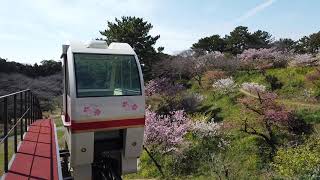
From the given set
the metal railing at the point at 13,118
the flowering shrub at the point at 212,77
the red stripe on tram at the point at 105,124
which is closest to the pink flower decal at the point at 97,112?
the red stripe on tram at the point at 105,124

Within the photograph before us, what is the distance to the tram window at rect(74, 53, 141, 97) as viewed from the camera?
1023 centimetres

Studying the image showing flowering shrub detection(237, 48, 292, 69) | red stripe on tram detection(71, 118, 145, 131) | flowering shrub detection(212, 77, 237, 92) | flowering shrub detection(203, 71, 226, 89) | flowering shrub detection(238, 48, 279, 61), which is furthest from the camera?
flowering shrub detection(238, 48, 279, 61)

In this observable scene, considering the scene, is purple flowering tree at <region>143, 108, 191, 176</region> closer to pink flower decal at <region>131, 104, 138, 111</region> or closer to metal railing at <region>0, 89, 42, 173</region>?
pink flower decal at <region>131, 104, 138, 111</region>

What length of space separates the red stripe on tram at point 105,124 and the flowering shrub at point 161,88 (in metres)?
22.3

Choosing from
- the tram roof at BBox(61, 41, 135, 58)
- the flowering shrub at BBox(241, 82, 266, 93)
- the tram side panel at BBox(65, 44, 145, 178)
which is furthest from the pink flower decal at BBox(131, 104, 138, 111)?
the flowering shrub at BBox(241, 82, 266, 93)

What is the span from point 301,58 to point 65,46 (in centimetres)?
2998

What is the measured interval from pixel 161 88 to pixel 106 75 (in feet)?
76.6

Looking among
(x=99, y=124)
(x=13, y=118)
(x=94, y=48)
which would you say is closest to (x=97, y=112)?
(x=99, y=124)

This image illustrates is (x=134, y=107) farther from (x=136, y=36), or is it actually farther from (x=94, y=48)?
(x=136, y=36)

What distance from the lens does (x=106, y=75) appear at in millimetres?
10945

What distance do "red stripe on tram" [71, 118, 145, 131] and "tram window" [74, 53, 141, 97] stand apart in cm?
77

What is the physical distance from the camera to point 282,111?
73.7 feet

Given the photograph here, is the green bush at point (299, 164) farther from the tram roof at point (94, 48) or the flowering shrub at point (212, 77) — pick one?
the flowering shrub at point (212, 77)

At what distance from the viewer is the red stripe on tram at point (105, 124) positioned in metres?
9.78
